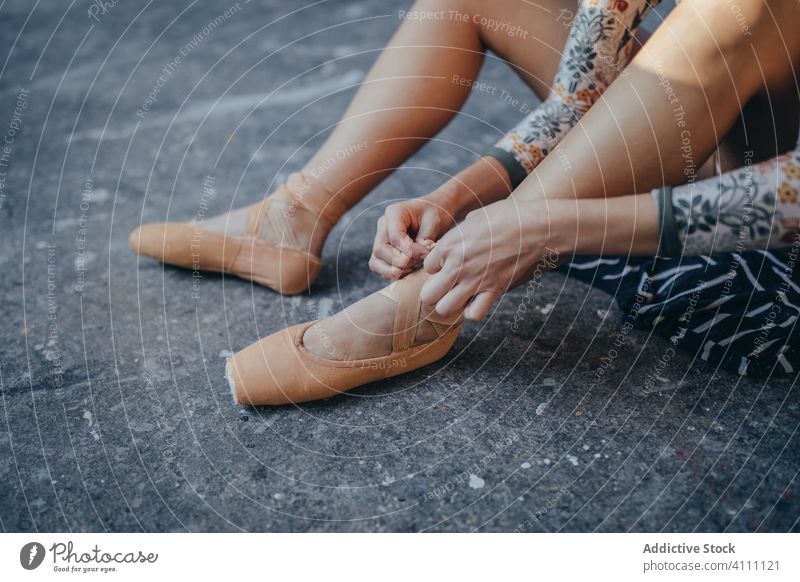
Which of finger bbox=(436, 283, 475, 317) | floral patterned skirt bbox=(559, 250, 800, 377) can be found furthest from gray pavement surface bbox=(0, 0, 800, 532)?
finger bbox=(436, 283, 475, 317)

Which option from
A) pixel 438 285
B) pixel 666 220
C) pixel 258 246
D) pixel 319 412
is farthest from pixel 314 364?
pixel 666 220

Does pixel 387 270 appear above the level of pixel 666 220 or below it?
below

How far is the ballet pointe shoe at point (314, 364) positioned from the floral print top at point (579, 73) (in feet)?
0.79

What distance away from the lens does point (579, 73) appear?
89cm

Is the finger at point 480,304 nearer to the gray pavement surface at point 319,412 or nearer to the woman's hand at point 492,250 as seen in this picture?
the woman's hand at point 492,250

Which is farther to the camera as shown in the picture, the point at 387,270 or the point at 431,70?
the point at 431,70

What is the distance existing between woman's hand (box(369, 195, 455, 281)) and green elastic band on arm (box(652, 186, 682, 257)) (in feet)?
0.84

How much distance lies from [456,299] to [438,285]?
0.08ft

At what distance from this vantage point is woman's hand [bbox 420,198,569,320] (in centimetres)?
74

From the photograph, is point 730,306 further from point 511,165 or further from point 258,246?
point 258,246

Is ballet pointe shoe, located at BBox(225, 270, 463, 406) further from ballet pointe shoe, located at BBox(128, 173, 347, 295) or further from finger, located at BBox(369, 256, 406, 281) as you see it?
ballet pointe shoe, located at BBox(128, 173, 347, 295)

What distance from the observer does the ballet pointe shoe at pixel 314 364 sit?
82 cm
